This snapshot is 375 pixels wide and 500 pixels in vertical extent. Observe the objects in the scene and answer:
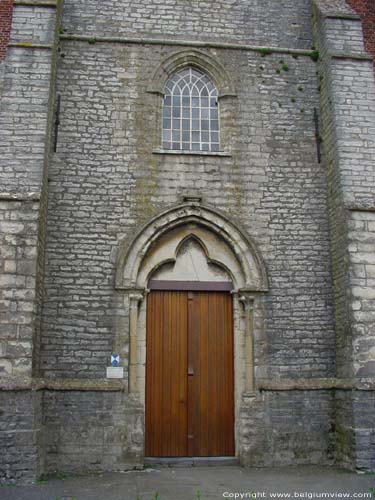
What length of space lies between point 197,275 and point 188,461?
3083 mm

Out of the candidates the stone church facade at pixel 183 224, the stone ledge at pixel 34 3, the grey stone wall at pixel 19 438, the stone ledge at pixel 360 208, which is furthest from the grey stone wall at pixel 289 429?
the stone ledge at pixel 34 3

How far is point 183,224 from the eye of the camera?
9.80 metres

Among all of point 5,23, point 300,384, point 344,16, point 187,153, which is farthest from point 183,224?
point 5,23

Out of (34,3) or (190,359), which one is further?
(34,3)

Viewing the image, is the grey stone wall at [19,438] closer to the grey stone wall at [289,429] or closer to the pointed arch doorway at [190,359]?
the pointed arch doorway at [190,359]

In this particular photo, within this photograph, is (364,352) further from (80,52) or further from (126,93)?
(80,52)

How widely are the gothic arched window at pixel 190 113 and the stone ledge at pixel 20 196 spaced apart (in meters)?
2.68

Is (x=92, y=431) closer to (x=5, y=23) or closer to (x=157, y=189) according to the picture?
(x=157, y=189)

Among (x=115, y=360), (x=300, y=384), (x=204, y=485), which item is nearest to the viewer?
(x=204, y=485)

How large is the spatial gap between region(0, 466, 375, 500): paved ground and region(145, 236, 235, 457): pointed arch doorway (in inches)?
23.1

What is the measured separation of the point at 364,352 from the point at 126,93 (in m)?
6.07

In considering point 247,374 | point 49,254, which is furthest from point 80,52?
point 247,374

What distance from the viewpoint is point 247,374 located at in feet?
30.3

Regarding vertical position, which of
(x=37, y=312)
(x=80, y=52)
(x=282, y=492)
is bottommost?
(x=282, y=492)
